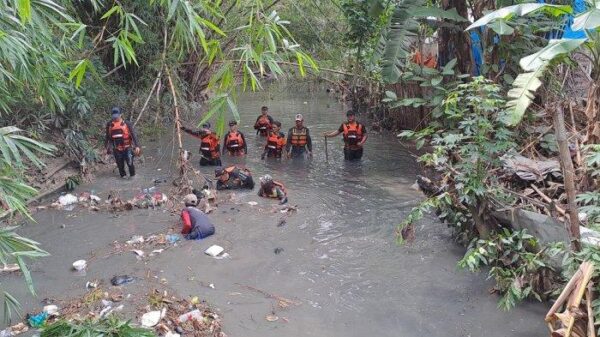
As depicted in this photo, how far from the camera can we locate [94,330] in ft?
12.3

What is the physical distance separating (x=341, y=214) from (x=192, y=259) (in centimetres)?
269

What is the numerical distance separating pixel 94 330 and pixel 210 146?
757 centimetres

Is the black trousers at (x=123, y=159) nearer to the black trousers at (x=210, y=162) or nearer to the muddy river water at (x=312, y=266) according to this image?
the muddy river water at (x=312, y=266)

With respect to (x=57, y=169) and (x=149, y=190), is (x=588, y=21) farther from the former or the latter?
(x=57, y=169)


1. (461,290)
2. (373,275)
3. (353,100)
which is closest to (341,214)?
(373,275)

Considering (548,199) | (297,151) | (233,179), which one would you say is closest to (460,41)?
(548,199)

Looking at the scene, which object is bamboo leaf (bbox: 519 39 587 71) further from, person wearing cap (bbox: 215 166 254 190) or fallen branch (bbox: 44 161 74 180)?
fallen branch (bbox: 44 161 74 180)

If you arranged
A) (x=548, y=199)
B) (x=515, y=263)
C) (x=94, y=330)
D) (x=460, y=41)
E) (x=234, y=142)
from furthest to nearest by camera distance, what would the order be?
(x=234, y=142), (x=460, y=41), (x=515, y=263), (x=548, y=199), (x=94, y=330)

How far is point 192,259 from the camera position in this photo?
6.50 metres

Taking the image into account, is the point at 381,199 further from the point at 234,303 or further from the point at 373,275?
the point at 234,303

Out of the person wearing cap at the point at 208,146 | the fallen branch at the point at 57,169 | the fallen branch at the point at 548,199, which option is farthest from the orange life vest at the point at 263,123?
the fallen branch at the point at 548,199

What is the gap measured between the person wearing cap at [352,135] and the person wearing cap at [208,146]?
2382 mm

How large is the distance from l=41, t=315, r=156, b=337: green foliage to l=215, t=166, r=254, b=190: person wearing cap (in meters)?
5.53

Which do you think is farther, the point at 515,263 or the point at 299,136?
the point at 299,136
